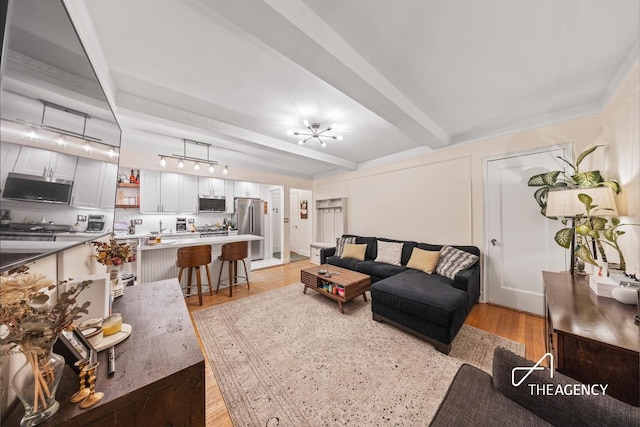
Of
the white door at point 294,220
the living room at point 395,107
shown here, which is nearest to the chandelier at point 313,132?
→ the living room at point 395,107

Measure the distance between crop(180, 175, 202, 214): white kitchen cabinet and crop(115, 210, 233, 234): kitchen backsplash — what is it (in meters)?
0.29

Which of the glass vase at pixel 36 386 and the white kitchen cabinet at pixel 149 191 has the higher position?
the white kitchen cabinet at pixel 149 191

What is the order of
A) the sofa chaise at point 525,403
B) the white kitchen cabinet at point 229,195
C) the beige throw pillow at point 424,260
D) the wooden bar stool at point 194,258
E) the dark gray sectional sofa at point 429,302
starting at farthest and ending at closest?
the white kitchen cabinet at point 229,195 < the beige throw pillow at point 424,260 < the wooden bar stool at point 194,258 < the dark gray sectional sofa at point 429,302 < the sofa chaise at point 525,403

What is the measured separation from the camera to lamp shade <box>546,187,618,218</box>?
5.44ft

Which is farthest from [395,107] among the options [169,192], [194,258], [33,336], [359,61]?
[169,192]

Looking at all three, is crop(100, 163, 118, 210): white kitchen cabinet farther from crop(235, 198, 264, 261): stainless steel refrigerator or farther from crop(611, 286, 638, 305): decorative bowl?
crop(235, 198, 264, 261): stainless steel refrigerator

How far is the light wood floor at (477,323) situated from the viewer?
4.84 feet

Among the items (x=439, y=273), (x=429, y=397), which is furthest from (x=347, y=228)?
(x=429, y=397)

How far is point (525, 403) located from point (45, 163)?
6.96 ft

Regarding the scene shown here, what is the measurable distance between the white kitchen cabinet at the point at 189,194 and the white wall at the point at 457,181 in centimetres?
317

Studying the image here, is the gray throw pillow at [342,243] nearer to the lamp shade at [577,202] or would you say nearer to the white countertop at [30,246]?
the lamp shade at [577,202]

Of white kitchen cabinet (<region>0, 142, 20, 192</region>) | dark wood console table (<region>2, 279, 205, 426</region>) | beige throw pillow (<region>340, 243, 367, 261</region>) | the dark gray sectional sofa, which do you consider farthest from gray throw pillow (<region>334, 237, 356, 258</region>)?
white kitchen cabinet (<region>0, 142, 20, 192</region>)

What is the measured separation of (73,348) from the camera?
0.77 m

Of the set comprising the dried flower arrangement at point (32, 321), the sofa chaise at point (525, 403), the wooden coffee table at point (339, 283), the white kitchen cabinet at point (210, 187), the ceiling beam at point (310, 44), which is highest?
the ceiling beam at point (310, 44)
